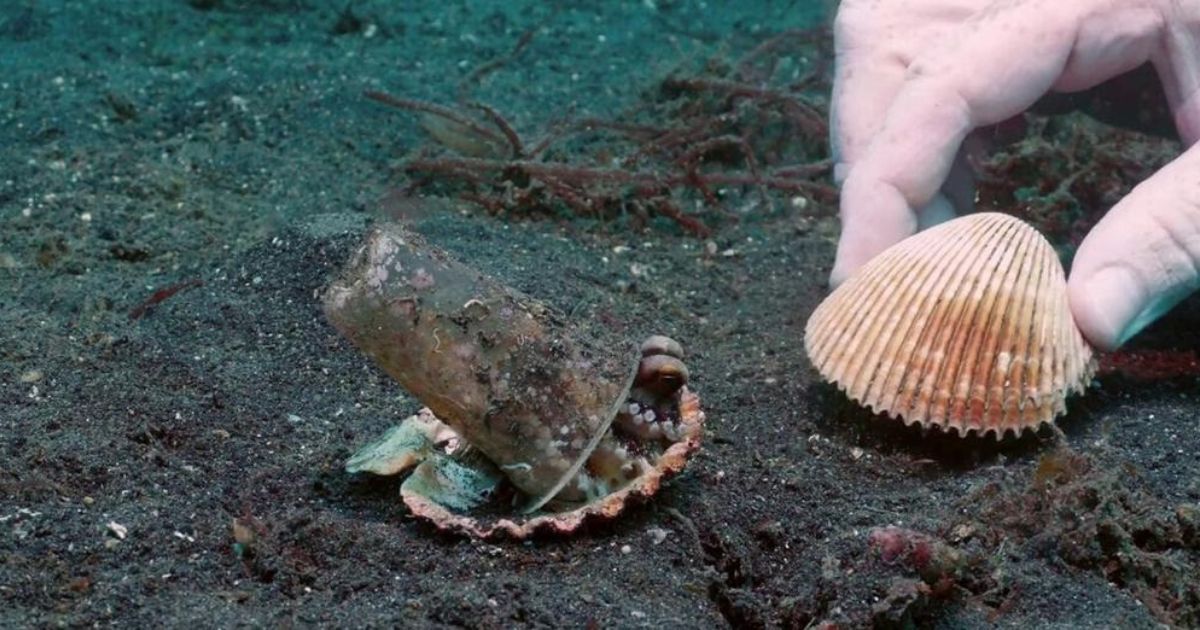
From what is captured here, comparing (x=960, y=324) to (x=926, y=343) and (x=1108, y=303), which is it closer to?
(x=926, y=343)

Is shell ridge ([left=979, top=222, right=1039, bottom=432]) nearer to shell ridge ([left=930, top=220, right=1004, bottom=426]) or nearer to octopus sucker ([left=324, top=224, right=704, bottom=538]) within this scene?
shell ridge ([left=930, top=220, right=1004, bottom=426])

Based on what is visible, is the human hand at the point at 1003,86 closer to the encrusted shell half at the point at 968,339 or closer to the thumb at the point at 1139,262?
the thumb at the point at 1139,262

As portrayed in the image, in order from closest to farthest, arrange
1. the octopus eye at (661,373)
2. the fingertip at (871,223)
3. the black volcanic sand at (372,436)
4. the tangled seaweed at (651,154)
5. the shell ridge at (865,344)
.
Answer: the black volcanic sand at (372,436) → the octopus eye at (661,373) → the shell ridge at (865,344) → the fingertip at (871,223) → the tangled seaweed at (651,154)

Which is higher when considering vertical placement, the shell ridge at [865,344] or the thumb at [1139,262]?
the thumb at [1139,262]

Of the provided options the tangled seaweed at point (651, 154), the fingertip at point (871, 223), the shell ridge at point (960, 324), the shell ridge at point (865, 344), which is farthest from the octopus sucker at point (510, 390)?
the tangled seaweed at point (651, 154)

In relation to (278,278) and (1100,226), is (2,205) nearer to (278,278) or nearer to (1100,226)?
(278,278)

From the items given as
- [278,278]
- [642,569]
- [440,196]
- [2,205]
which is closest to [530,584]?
[642,569]

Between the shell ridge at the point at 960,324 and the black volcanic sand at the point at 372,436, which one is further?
the shell ridge at the point at 960,324
